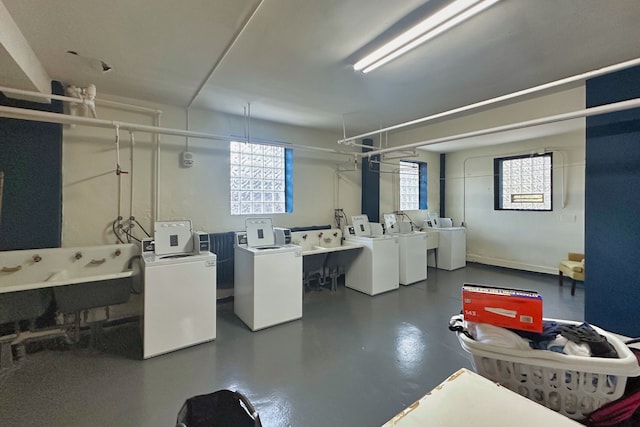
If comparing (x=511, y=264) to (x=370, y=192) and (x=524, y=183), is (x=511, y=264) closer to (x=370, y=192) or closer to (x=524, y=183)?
(x=524, y=183)

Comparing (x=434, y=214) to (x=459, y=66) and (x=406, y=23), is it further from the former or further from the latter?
(x=406, y=23)

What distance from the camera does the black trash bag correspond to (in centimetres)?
140

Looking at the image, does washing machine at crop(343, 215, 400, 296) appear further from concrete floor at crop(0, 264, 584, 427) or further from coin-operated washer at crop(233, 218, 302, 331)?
coin-operated washer at crop(233, 218, 302, 331)

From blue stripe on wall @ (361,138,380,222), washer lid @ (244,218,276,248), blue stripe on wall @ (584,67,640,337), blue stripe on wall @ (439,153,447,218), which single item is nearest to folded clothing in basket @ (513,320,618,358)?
blue stripe on wall @ (584,67,640,337)

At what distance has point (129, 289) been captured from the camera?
108 inches

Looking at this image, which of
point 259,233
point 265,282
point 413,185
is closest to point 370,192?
point 413,185

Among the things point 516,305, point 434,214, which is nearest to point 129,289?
point 516,305

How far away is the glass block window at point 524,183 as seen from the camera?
17.3 feet

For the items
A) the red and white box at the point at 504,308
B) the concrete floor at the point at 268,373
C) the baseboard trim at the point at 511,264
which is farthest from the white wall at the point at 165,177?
the baseboard trim at the point at 511,264

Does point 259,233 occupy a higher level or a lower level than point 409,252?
higher

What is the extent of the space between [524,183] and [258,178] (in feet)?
16.8

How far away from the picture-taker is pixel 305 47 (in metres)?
2.27

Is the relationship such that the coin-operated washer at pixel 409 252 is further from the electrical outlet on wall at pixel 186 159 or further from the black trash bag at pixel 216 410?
the black trash bag at pixel 216 410

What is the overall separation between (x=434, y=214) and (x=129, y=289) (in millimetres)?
5617
